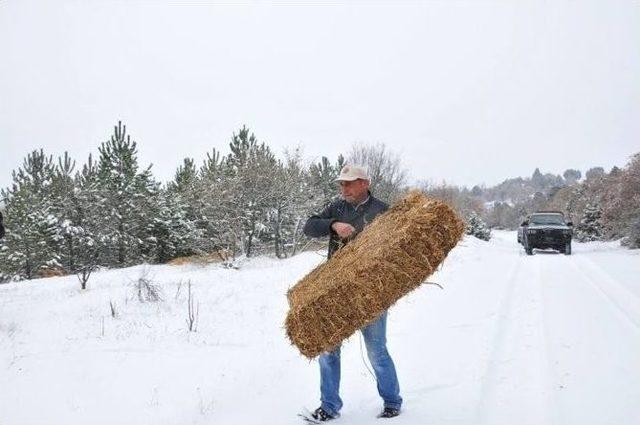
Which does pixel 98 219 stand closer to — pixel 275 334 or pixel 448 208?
pixel 275 334

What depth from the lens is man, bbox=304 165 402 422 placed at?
13.0ft

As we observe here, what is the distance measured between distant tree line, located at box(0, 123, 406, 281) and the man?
22.3 meters

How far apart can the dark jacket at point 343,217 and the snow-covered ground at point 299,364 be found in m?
0.94

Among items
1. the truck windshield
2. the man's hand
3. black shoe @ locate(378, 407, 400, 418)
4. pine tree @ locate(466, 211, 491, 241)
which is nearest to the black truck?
the truck windshield

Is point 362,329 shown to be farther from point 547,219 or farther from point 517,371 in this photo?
point 547,219

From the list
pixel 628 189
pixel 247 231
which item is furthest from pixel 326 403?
pixel 247 231

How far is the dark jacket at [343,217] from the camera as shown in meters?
4.23

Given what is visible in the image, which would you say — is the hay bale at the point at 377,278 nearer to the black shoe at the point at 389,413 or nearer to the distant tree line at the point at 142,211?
the black shoe at the point at 389,413

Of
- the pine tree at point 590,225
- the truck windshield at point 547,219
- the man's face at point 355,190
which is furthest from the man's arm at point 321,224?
the pine tree at point 590,225

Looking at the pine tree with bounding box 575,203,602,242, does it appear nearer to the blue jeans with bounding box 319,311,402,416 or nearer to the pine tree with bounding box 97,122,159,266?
the pine tree with bounding box 97,122,159,266

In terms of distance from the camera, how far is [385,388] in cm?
402

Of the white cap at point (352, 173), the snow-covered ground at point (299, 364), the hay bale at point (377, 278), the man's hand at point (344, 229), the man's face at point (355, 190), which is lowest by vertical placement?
the snow-covered ground at point (299, 364)

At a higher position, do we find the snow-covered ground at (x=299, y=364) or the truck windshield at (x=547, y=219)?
the truck windshield at (x=547, y=219)

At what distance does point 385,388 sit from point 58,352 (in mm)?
4247
